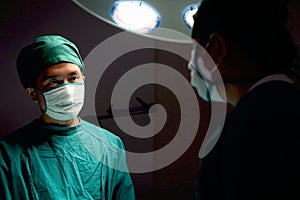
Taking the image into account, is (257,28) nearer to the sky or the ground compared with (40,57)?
nearer to the sky

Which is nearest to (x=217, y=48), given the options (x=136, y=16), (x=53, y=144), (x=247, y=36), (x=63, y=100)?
(x=247, y=36)

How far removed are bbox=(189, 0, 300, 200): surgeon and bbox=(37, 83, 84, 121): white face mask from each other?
508mm

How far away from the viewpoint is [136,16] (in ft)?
2.99

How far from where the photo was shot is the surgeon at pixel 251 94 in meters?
0.70

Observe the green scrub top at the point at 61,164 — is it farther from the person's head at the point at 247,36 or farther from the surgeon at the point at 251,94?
the person's head at the point at 247,36

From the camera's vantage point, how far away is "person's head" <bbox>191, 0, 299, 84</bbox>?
31.1 inches

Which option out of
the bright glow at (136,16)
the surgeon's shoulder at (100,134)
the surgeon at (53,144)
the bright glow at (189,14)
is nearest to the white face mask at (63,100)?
the surgeon at (53,144)

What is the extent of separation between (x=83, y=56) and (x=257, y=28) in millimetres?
866

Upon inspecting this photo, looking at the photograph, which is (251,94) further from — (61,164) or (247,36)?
(61,164)

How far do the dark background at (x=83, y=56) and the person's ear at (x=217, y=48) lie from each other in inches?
17.8

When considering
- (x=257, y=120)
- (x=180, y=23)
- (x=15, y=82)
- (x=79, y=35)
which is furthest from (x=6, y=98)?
(x=257, y=120)

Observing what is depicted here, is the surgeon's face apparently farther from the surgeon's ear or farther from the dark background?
the dark background

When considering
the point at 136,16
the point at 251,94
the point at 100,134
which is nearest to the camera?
the point at 251,94

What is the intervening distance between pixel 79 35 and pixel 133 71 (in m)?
0.37
